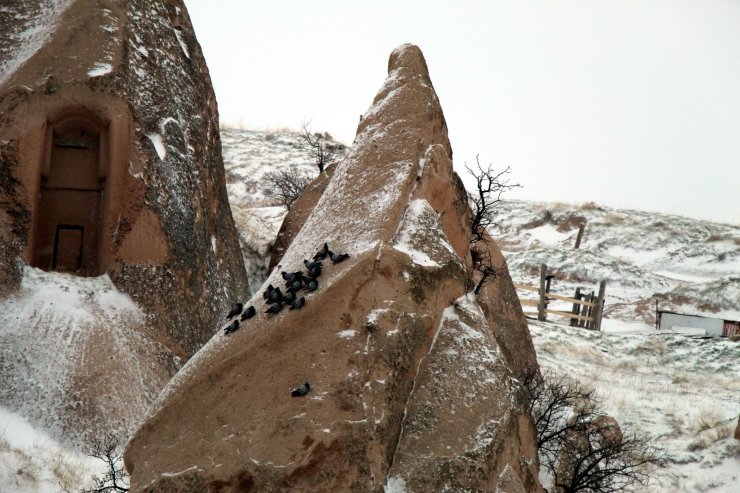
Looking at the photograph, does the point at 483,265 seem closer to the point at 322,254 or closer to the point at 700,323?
the point at 322,254

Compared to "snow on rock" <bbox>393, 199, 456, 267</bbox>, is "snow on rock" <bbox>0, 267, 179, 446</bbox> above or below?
below

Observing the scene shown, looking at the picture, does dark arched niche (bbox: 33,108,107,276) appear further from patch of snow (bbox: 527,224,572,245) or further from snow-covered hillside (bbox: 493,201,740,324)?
patch of snow (bbox: 527,224,572,245)

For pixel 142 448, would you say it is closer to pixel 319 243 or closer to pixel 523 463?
pixel 319 243

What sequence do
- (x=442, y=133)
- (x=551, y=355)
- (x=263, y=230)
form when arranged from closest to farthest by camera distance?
1. (x=442, y=133)
2. (x=263, y=230)
3. (x=551, y=355)

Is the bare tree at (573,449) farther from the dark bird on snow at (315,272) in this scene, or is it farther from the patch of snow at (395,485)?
the dark bird on snow at (315,272)

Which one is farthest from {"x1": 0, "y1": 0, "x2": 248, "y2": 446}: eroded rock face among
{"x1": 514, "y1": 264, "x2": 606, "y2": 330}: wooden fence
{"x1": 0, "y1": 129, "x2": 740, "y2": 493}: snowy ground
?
{"x1": 514, "y1": 264, "x2": 606, "y2": 330}: wooden fence

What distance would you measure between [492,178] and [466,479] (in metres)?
4.73

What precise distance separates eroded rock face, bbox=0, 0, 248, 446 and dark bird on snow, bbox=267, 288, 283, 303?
383 centimetres

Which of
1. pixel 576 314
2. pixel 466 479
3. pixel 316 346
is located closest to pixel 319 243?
pixel 316 346

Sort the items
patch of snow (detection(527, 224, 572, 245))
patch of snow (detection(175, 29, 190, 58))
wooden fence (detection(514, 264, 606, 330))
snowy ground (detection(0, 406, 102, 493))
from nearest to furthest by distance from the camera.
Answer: snowy ground (detection(0, 406, 102, 493)) < patch of snow (detection(175, 29, 190, 58)) < wooden fence (detection(514, 264, 606, 330)) < patch of snow (detection(527, 224, 572, 245))

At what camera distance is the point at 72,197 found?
10836mm

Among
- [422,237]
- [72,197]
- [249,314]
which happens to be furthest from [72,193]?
[422,237]

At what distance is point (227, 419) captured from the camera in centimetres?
587

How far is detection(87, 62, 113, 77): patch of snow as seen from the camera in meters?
10.7
